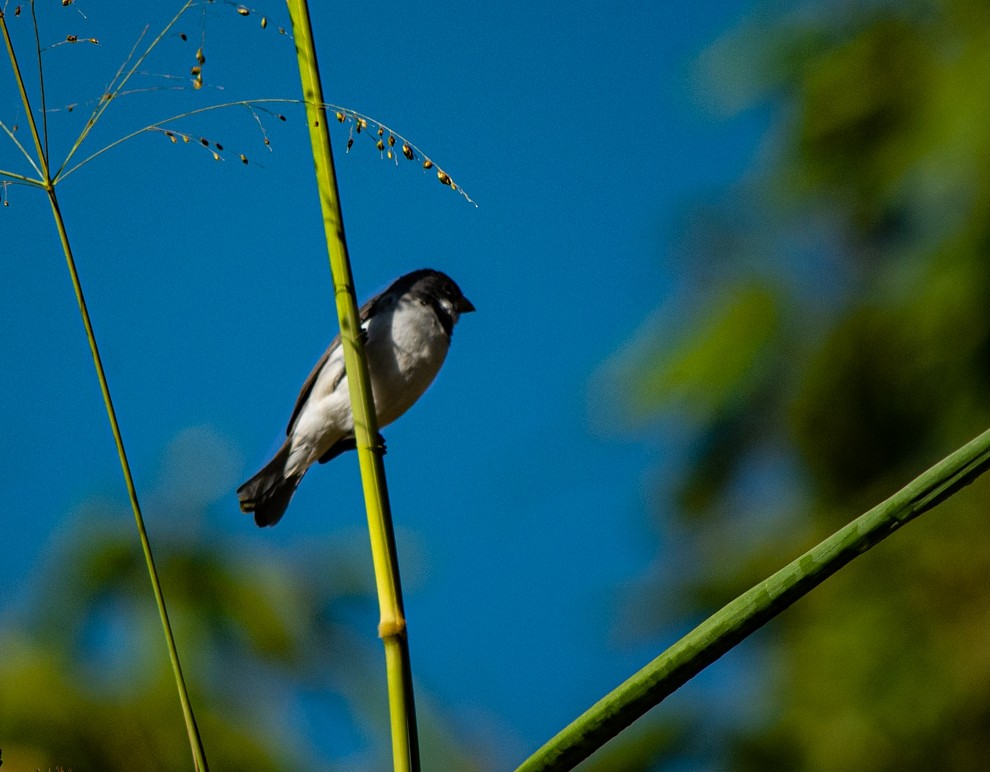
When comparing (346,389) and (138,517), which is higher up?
(346,389)

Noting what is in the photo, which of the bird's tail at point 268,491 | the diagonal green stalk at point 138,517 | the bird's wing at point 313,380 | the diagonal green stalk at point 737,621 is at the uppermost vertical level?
the bird's wing at point 313,380

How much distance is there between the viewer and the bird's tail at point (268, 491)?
309 centimetres

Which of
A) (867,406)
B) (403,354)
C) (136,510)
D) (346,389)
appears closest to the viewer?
(136,510)

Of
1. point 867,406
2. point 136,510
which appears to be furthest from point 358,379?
point 867,406

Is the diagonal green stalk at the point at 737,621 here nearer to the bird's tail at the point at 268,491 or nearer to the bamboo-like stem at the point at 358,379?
the bamboo-like stem at the point at 358,379

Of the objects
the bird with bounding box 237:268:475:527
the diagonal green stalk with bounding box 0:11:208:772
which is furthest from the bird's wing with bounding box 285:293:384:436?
the diagonal green stalk with bounding box 0:11:208:772

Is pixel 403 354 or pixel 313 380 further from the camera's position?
pixel 313 380

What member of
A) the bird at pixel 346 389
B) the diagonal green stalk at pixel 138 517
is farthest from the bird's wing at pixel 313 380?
the diagonal green stalk at pixel 138 517

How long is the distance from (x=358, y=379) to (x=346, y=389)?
7.88 feet

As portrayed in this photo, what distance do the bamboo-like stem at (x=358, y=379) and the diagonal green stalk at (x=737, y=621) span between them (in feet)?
0.42

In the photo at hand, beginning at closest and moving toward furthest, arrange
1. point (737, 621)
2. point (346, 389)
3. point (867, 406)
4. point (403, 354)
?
point (737, 621), point (403, 354), point (346, 389), point (867, 406)

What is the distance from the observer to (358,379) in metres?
0.79

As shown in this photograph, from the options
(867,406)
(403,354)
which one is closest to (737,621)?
(403,354)

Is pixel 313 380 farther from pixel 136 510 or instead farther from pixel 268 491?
pixel 136 510
